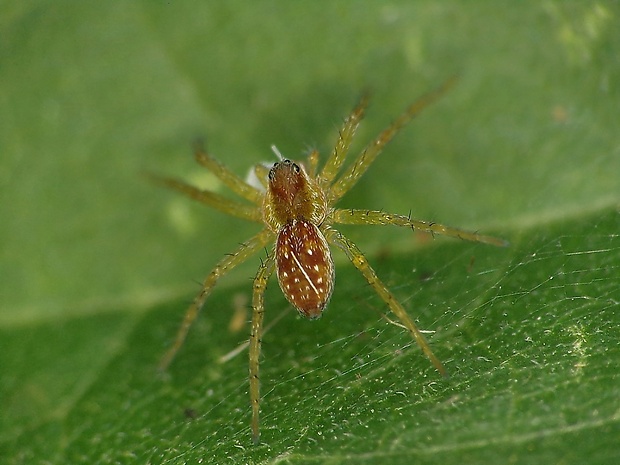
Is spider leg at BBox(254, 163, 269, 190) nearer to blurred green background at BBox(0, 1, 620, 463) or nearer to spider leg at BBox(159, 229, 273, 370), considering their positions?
blurred green background at BBox(0, 1, 620, 463)

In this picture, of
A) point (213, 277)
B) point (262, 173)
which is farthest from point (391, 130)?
point (213, 277)

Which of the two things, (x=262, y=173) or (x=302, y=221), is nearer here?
(x=302, y=221)

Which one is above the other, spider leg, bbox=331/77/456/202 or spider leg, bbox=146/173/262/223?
spider leg, bbox=146/173/262/223

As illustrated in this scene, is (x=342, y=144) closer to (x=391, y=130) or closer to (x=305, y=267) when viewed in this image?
(x=391, y=130)

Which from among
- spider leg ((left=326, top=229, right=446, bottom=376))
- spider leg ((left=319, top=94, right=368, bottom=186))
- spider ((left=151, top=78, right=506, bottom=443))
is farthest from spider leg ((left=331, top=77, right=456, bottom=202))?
spider leg ((left=326, top=229, right=446, bottom=376))

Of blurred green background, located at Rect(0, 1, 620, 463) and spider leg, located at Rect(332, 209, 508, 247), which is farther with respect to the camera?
spider leg, located at Rect(332, 209, 508, 247)

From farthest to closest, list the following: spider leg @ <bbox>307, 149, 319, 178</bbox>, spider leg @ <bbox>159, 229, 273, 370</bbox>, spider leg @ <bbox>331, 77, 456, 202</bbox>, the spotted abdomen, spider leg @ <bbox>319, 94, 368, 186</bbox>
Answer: spider leg @ <bbox>307, 149, 319, 178</bbox>, spider leg @ <bbox>319, 94, 368, 186</bbox>, spider leg @ <bbox>331, 77, 456, 202</bbox>, spider leg @ <bbox>159, 229, 273, 370</bbox>, the spotted abdomen

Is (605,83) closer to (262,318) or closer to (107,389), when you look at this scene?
(262,318)

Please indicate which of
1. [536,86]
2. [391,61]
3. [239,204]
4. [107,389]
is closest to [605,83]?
[536,86]
